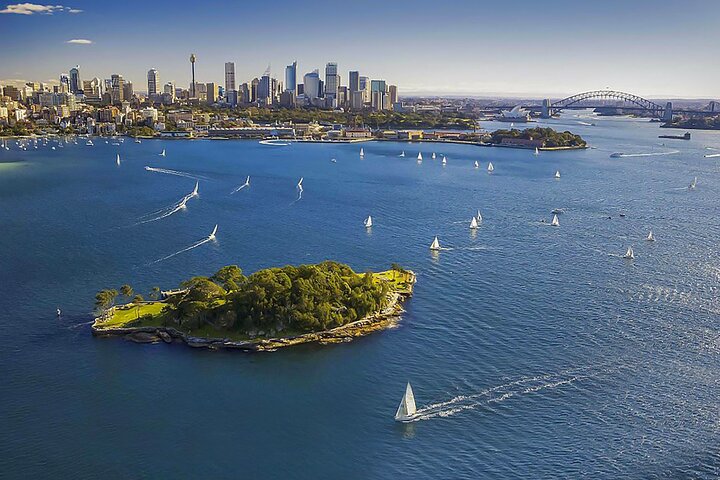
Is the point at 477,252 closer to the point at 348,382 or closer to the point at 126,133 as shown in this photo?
the point at 348,382

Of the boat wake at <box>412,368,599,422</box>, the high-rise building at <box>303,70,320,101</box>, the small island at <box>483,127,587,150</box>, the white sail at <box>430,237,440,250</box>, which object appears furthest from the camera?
the high-rise building at <box>303,70,320,101</box>

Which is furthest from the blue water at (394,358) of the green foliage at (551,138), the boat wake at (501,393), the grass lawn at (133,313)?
the green foliage at (551,138)

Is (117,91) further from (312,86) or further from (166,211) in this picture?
(166,211)

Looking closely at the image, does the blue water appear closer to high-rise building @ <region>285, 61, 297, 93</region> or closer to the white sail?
the white sail

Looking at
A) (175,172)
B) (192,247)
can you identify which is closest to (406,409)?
(192,247)

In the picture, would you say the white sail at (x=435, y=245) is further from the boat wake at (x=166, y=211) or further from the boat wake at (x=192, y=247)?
the boat wake at (x=166, y=211)

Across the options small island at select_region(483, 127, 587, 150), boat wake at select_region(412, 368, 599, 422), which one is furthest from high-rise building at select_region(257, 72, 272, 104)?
boat wake at select_region(412, 368, 599, 422)
